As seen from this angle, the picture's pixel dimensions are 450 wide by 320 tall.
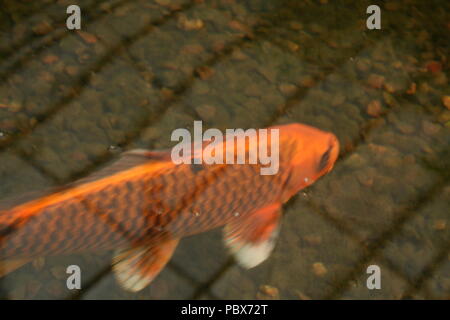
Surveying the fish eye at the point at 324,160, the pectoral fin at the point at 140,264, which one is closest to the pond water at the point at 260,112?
the pectoral fin at the point at 140,264

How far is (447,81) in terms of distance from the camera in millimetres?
2754

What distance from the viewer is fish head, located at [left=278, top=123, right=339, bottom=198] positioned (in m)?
2.11

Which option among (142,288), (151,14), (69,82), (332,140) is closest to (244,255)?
(142,288)

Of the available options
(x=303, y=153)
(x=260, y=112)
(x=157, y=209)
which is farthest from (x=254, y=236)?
(x=260, y=112)

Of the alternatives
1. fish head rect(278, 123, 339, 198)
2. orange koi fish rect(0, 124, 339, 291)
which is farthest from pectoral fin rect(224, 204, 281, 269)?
fish head rect(278, 123, 339, 198)

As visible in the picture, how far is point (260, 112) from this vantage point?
2.58m

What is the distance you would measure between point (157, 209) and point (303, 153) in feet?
2.09

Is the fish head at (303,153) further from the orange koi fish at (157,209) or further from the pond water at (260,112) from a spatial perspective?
the pond water at (260,112)

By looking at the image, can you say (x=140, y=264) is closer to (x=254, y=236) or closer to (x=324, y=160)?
(x=254, y=236)

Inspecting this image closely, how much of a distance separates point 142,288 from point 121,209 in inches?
18.1

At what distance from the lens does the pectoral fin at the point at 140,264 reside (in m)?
2.10

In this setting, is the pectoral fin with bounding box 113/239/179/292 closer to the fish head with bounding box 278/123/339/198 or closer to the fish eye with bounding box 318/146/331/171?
the fish head with bounding box 278/123/339/198
